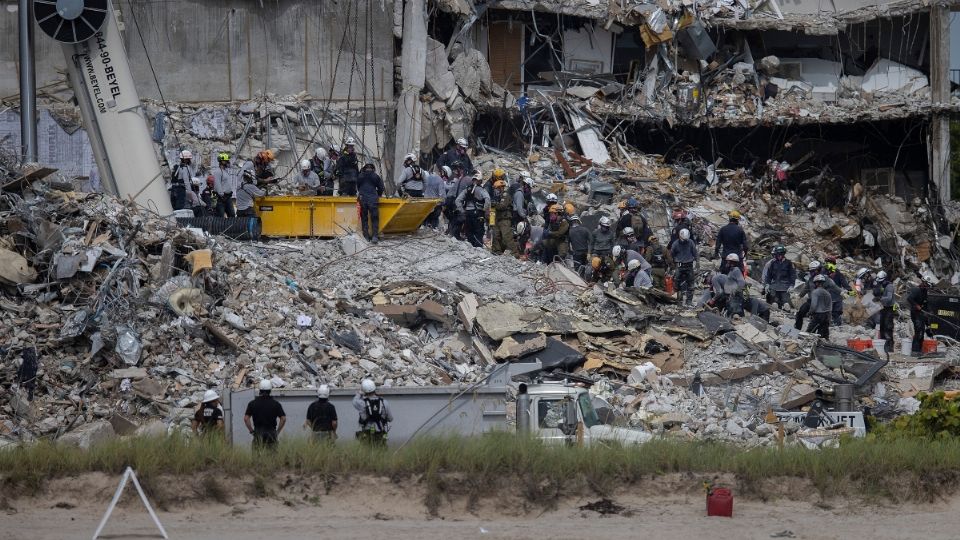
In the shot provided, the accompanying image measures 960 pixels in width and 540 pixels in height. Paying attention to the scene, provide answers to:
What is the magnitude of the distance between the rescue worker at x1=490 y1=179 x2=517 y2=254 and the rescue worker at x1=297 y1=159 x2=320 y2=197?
297 cm

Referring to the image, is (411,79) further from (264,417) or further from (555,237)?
(264,417)

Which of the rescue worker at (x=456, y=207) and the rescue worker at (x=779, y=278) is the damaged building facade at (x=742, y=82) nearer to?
the rescue worker at (x=456, y=207)

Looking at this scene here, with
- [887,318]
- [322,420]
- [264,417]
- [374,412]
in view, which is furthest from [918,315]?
[264,417]

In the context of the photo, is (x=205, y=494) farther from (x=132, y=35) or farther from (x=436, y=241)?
(x=132, y=35)

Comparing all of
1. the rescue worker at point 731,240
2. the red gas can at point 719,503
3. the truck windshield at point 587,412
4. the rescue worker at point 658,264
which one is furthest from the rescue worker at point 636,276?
the red gas can at point 719,503

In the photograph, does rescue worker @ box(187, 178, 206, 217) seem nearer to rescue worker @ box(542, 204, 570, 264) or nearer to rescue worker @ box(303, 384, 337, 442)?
rescue worker @ box(542, 204, 570, 264)

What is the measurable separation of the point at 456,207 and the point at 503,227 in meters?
0.86

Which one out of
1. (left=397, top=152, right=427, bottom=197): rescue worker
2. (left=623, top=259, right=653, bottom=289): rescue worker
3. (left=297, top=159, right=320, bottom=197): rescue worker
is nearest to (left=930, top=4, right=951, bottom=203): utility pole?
(left=623, top=259, right=653, bottom=289): rescue worker

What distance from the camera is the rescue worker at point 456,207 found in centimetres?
2355

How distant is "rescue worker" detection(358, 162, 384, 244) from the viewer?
2155cm

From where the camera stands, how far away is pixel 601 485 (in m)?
13.1

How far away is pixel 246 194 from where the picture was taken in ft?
72.5

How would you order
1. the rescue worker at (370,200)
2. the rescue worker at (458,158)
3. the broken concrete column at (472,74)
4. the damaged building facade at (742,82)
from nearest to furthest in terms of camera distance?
the rescue worker at (370,200), the rescue worker at (458,158), the broken concrete column at (472,74), the damaged building facade at (742,82)

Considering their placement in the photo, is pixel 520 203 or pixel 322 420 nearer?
pixel 322 420
